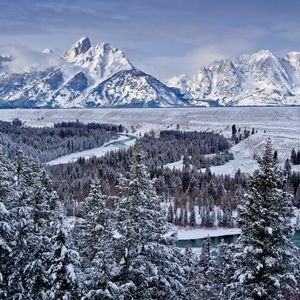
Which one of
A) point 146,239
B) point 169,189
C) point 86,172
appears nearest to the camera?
point 146,239

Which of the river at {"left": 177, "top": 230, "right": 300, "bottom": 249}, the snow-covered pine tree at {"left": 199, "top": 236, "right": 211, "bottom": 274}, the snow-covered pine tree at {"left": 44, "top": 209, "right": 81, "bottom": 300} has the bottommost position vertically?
the river at {"left": 177, "top": 230, "right": 300, "bottom": 249}

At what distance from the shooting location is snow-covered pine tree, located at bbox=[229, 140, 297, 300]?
25.1 m

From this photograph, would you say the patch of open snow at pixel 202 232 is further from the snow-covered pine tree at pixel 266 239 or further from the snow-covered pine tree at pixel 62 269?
the snow-covered pine tree at pixel 62 269

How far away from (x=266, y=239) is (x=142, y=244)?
6945 mm

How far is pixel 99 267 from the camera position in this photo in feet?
80.2

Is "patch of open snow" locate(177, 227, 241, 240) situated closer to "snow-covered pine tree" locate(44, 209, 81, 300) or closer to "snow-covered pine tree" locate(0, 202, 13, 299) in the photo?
"snow-covered pine tree" locate(0, 202, 13, 299)

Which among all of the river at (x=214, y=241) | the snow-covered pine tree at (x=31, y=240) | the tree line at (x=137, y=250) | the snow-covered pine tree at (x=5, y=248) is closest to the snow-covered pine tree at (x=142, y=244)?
the tree line at (x=137, y=250)

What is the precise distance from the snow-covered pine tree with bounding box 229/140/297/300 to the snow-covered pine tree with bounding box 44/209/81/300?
8.88 meters

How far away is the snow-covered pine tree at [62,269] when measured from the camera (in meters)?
23.5

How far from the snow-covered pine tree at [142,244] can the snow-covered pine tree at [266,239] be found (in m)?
3.72

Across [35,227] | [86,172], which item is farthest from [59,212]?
[86,172]

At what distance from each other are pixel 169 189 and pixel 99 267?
149m

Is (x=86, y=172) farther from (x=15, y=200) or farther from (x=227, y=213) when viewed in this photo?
(x=15, y=200)

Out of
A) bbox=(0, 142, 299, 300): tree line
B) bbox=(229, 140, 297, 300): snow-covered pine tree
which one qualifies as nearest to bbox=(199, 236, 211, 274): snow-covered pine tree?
bbox=(0, 142, 299, 300): tree line
